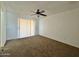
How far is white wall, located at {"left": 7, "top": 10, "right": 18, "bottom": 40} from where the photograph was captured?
245cm

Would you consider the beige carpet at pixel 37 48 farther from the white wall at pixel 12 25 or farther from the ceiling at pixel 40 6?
the ceiling at pixel 40 6

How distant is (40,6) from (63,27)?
708 millimetres

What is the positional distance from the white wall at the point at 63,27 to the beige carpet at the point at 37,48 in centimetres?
13

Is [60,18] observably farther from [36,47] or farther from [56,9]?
[36,47]

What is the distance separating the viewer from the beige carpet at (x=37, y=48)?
2.36m

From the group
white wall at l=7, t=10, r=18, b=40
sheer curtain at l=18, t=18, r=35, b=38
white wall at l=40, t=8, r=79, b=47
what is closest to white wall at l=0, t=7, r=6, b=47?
white wall at l=7, t=10, r=18, b=40

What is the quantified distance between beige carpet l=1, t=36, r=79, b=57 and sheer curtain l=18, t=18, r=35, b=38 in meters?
0.11

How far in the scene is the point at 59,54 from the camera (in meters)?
2.39

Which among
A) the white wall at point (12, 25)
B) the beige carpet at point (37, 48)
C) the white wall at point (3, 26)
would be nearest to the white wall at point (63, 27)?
the beige carpet at point (37, 48)

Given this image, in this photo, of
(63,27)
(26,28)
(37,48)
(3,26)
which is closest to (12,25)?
(3,26)

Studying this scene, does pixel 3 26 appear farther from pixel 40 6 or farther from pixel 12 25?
pixel 40 6

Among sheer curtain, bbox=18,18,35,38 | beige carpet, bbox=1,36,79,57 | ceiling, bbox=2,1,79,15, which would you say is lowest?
beige carpet, bbox=1,36,79,57

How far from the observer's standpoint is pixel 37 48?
247 cm

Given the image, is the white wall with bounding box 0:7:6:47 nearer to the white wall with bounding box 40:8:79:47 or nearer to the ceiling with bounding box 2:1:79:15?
the ceiling with bounding box 2:1:79:15
